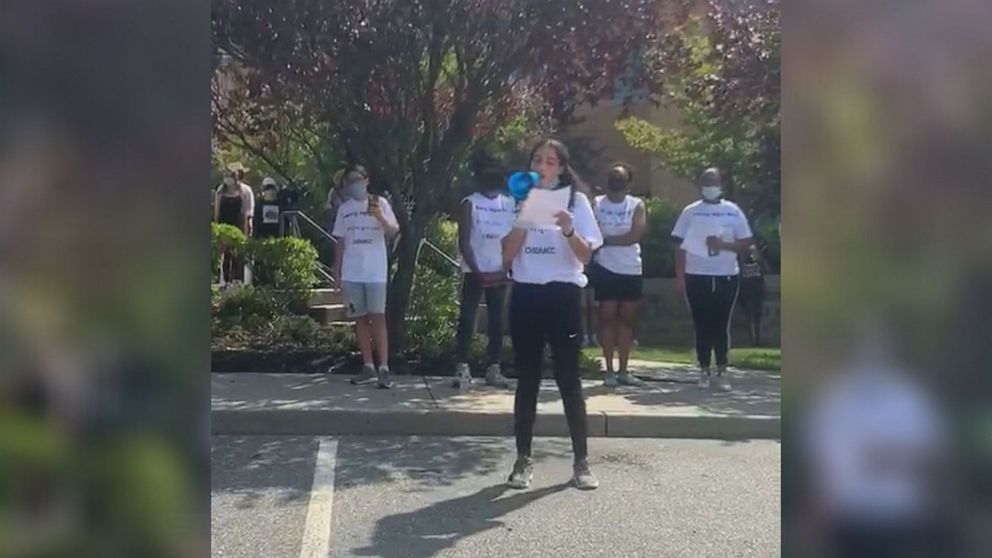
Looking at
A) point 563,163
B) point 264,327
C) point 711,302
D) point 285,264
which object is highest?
point 563,163

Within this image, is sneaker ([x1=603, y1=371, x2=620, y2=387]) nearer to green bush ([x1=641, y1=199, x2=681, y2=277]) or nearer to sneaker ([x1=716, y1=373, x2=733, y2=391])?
sneaker ([x1=716, y1=373, x2=733, y2=391])

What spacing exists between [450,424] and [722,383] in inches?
109

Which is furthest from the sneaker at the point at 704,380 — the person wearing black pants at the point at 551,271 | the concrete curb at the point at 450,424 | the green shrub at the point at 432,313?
the person wearing black pants at the point at 551,271

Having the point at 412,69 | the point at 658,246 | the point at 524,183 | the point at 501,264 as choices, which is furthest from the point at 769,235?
the point at 524,183

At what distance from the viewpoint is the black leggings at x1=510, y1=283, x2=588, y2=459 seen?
6.00m

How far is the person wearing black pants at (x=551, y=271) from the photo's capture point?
600 cm

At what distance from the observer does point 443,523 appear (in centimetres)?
582

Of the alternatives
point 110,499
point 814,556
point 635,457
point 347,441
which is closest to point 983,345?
point 814,556

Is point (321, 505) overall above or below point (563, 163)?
below

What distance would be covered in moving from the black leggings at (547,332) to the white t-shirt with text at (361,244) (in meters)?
2.76

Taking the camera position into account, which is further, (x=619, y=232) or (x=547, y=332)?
(x=619, y=232)

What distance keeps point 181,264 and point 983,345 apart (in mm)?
1437

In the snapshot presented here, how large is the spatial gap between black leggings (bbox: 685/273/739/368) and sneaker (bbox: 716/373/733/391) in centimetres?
38

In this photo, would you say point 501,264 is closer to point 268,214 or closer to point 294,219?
point 294,219
